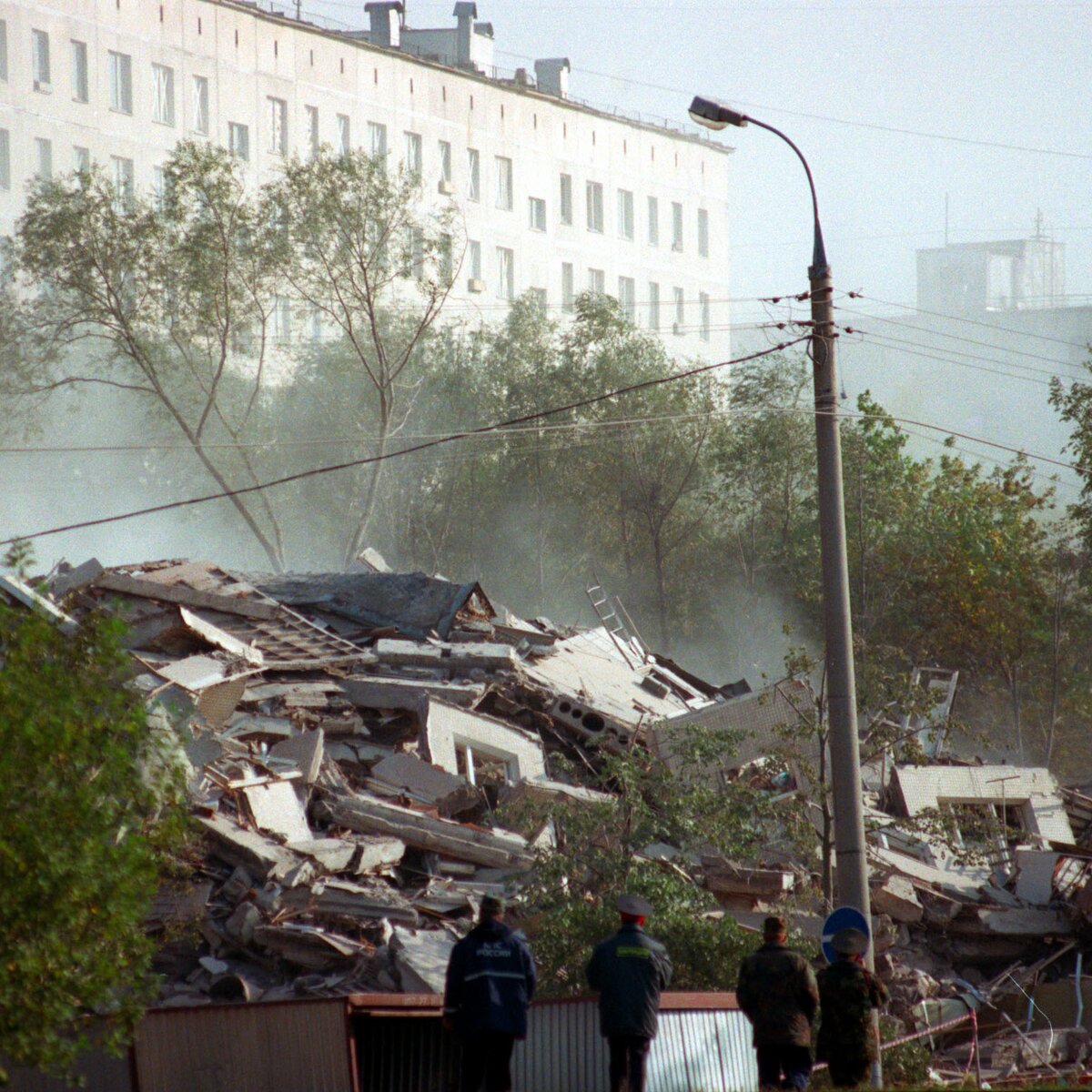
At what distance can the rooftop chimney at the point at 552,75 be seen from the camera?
7000 cm

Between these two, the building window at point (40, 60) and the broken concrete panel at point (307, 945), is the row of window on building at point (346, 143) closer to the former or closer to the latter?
the building window at point (40, 60)

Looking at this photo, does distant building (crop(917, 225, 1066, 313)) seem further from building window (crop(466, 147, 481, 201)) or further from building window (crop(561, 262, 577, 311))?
building window (crop(466, 147, 481, 201))

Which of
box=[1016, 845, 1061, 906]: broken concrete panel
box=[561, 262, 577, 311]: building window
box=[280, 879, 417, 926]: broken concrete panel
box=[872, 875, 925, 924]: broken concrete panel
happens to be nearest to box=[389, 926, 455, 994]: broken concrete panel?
box=[280, 879, 417, 926]: broken concrete panel

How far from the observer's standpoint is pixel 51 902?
7.26 metres

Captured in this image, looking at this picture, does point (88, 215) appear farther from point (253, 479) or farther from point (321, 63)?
point (321, 63)

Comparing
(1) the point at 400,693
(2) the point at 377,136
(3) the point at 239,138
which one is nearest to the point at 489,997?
(1) the point at 400,693

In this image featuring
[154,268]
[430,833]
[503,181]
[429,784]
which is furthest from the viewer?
[503,181]

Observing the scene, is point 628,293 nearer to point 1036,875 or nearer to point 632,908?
point 1036,875

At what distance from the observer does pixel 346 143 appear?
60.6 metres

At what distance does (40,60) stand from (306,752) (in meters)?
42.5

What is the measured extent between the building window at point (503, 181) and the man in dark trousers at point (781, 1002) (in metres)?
60.6

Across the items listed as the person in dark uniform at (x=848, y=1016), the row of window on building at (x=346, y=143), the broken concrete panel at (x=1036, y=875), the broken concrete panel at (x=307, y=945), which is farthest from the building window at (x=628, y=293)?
the person in dark uniform at (x=848, y=1016)

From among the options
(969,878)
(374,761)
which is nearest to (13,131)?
(374,761)

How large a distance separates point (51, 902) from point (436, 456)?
41606 millimetres
